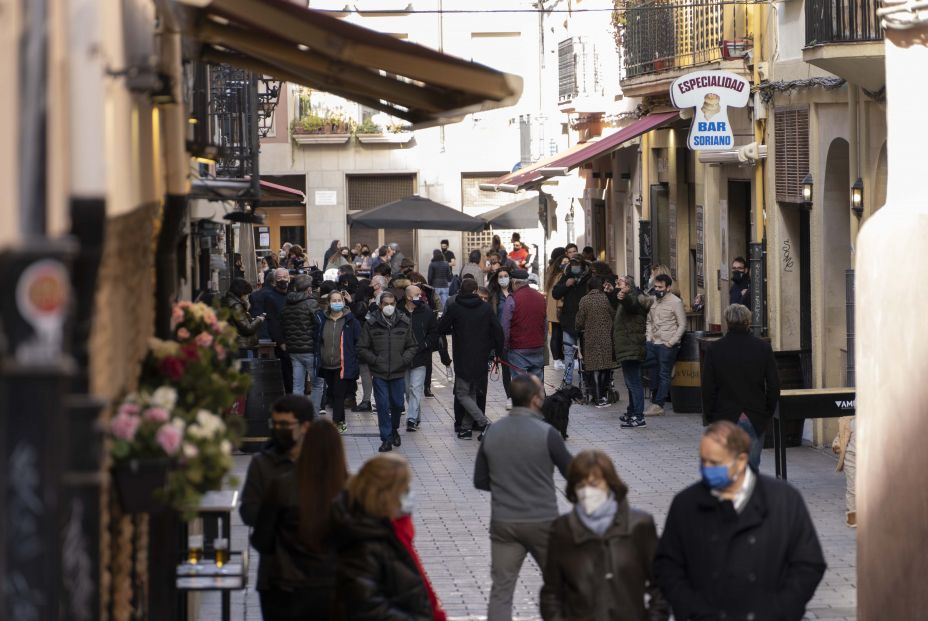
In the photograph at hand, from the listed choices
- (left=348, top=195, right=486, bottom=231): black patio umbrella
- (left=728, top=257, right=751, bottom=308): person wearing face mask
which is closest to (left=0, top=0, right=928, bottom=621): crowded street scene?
(left=728, top=257, right=751, bottom=308): person wearing face mask

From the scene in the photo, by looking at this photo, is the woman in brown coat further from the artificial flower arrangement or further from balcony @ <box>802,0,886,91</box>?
the artificial flower arrangement

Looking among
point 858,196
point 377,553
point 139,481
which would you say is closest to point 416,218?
point 858,196

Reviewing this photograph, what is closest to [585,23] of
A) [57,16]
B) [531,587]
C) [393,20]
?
[393,20]

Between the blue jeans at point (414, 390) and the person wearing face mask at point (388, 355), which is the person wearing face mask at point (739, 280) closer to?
the blue jeans at point (414, 390)

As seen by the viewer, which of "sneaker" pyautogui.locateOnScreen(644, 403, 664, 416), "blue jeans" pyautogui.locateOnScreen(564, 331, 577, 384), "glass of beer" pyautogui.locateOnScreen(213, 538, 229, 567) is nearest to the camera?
"glass of beer" pyautogui.locateOnScreen(213, 538, 229, 567)

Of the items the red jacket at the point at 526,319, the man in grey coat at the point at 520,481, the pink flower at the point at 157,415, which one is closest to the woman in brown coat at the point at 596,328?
the red jacket at the point at 526,319

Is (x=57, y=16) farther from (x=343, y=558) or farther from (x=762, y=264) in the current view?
(x=762, y=264)

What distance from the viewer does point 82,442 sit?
4.31 meters

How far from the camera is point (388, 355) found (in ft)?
61.1

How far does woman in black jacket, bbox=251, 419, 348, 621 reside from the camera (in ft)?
25.5

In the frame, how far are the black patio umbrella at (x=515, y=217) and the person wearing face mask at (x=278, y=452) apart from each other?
28.8m

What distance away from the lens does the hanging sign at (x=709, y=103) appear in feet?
68.5

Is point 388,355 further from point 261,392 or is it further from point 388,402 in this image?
point 261,392

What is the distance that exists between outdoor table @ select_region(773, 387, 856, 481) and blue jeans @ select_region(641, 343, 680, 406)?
234 inches
